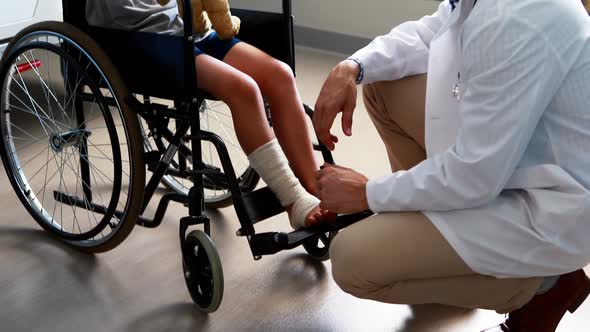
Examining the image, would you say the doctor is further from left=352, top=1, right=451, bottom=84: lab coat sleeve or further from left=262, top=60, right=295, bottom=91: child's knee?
left=262, top=60, right=295, bottom=91: child's knee

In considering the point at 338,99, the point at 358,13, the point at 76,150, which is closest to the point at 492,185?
the point at 338,99

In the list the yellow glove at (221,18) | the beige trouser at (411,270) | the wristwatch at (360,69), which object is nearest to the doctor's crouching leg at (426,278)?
the beige trouser at (411,270)

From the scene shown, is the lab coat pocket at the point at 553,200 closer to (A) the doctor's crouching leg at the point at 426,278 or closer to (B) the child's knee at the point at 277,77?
(A) the doctor's crouching leg at the point at 426,278

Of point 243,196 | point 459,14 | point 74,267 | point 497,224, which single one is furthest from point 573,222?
point 74,267

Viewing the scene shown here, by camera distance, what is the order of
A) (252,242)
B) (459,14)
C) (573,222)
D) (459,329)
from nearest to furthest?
(573,222) < (459,14) < (252,242) < (459,329)

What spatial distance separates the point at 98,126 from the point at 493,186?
6.16 feet

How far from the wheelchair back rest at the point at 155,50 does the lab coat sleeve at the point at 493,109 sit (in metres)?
0.61

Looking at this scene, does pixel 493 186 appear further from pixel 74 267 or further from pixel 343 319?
pixel 74 267

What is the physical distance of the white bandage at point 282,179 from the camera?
1.67 meters

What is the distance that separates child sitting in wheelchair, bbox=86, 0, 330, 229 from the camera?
5.49ft

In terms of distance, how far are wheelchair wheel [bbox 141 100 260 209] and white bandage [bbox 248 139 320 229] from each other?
12 cm

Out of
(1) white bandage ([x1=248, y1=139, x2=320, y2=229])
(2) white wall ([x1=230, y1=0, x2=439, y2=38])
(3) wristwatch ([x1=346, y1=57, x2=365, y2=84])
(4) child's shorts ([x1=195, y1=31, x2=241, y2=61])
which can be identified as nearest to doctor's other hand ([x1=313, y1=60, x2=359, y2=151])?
(3) wristwatch ([x1=346, y1=57, x2=365, y2=84])

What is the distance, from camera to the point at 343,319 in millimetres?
1739

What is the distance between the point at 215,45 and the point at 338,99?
44 cm
